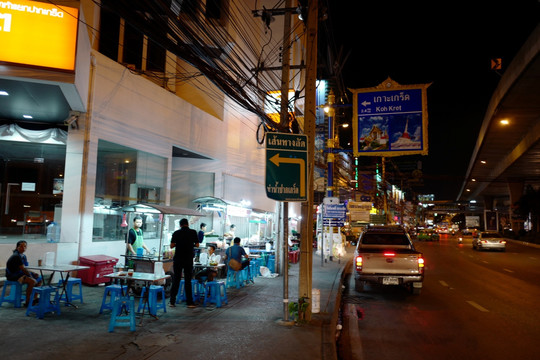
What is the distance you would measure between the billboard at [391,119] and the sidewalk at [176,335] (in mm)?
6554

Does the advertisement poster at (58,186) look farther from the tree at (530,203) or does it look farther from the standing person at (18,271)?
the tree at (530,203)

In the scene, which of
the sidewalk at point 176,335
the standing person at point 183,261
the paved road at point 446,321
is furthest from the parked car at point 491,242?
the standing person at point 183,261

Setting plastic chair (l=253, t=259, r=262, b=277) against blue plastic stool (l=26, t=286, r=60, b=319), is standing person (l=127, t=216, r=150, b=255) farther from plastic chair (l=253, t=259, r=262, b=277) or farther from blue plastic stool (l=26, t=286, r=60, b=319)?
plastic chair (l=253, t=259, r=262, b=277)

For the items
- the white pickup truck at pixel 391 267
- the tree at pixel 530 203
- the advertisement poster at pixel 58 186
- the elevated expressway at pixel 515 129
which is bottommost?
the white pickup truck at pixel 391 267

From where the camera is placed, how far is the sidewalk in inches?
215

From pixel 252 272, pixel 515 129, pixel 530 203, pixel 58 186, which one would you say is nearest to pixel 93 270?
pixel 58 186

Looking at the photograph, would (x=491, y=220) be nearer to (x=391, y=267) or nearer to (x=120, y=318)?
(x=391, y=267)

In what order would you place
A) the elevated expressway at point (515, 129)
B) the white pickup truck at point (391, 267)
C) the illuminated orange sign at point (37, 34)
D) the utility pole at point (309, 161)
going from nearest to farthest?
the utility pole at point (309, 161) → the illuminated orange sign at point (37, 34) → the white pickup truck at point (391, 267) → the elevated expressway at point (515, 129)

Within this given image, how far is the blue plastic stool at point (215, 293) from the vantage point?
8.83 m

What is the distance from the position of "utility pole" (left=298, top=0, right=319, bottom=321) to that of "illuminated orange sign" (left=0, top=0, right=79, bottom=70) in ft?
17.6

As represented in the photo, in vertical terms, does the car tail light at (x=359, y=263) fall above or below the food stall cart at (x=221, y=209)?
below

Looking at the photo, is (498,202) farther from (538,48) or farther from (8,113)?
(8,113)

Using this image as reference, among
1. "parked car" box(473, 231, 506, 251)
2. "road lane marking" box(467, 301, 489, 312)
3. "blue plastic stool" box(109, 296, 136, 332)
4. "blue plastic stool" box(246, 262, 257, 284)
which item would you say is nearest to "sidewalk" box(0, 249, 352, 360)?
A: "blue plastic stool" box(109, 296, 136, 332)

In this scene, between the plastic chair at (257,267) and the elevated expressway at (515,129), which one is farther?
the elevated expressway at (515,129)
